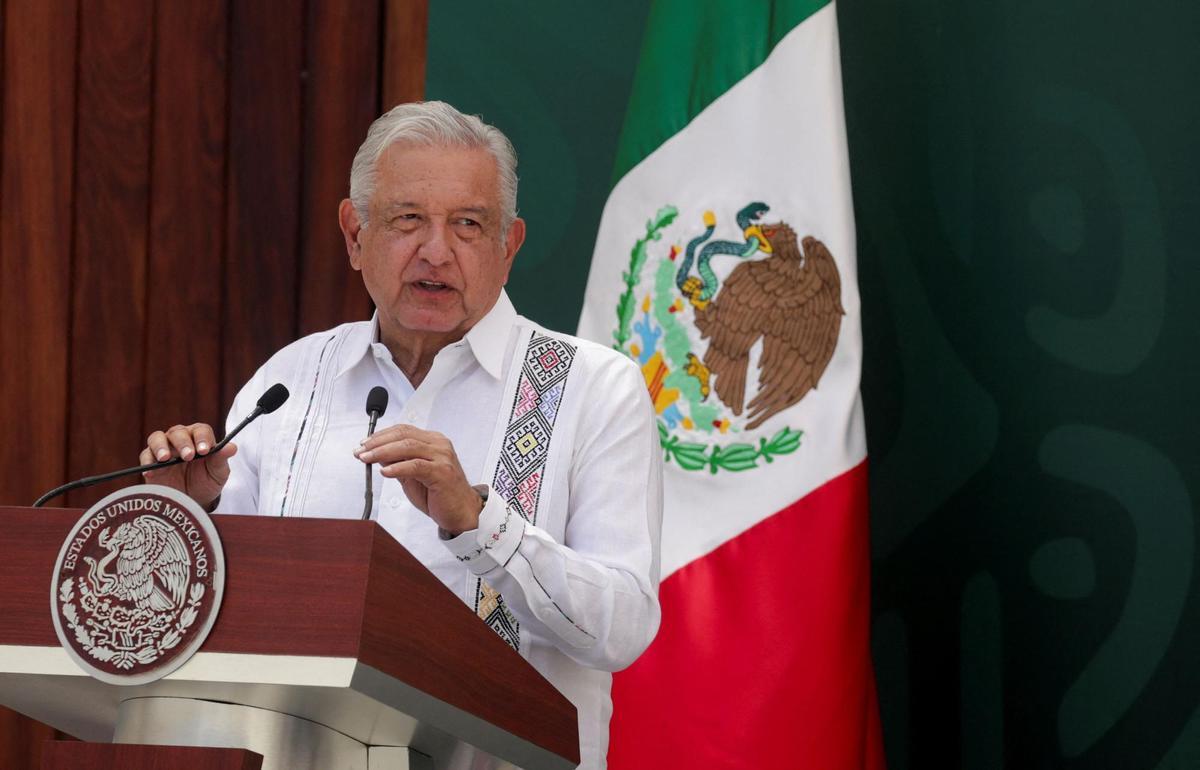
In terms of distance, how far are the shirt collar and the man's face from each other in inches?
1.1

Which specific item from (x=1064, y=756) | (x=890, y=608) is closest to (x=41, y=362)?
(x=890, y=608)

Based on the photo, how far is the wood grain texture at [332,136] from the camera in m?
3.33

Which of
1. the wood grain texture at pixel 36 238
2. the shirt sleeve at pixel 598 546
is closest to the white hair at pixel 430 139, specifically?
the shirt sleeve at pixel 598 546

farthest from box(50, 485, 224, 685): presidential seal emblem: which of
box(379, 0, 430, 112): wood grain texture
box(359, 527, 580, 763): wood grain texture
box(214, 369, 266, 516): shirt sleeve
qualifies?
box(379, 0, 430, 112): wood grain texture

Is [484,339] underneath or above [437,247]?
underneath

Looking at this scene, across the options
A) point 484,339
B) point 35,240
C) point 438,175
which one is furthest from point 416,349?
point 35,240

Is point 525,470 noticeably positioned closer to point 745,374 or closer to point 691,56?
point 745,374

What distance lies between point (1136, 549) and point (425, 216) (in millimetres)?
1542

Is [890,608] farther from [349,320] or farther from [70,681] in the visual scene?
[70,681]

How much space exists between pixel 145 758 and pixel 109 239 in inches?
86.3

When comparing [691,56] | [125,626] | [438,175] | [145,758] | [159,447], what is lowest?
[145,758]

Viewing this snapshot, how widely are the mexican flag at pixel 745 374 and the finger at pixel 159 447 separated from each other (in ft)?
4.20

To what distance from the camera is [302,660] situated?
Answer: 3.93 ft

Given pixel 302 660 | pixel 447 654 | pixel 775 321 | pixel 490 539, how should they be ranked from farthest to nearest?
pixel 775 321
pixel 490 539
pixel 447 654
pixel 302 660
